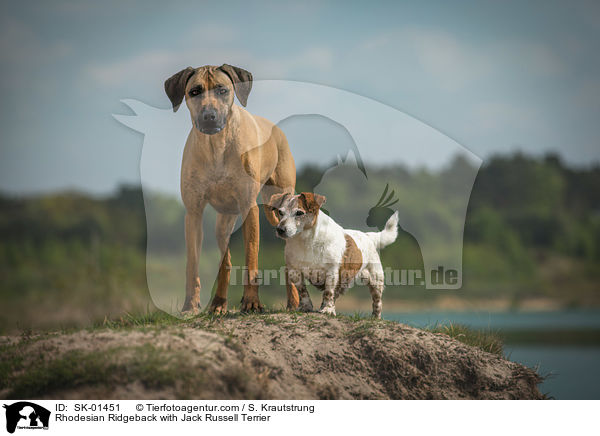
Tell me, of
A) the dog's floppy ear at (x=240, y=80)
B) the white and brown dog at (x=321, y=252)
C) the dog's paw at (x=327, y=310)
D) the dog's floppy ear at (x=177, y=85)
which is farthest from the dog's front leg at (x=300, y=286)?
the dog's floppy ear at (x=177, y=85)

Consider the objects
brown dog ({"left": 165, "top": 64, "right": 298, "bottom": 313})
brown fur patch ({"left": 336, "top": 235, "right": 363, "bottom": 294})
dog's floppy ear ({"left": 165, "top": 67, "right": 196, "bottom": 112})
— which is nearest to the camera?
brown dog ({"left": 165, "top": 64, "right": 298, "bottom": 313})

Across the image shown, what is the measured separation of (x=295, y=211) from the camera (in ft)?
18.1

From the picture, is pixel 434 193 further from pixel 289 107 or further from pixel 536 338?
pixel 536 338

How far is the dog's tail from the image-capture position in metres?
6.66

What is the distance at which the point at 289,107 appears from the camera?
6812 mm

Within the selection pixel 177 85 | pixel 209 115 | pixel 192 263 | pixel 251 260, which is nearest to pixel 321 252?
pixel 251 260

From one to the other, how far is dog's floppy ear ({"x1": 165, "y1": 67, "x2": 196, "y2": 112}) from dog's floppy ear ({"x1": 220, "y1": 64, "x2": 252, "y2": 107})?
1.23 feet

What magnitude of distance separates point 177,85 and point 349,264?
2695 millimetres

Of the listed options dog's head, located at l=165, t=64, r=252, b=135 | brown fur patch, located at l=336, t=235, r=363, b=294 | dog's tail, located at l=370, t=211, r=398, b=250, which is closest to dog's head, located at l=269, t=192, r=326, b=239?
brown fur patch, located at l=336, t=235, r=363, b=294

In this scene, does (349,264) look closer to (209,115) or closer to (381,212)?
(381,212)

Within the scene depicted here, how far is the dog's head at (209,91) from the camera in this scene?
5578 millimetres

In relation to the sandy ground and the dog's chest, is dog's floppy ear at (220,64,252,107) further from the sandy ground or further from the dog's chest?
the sandy ground
